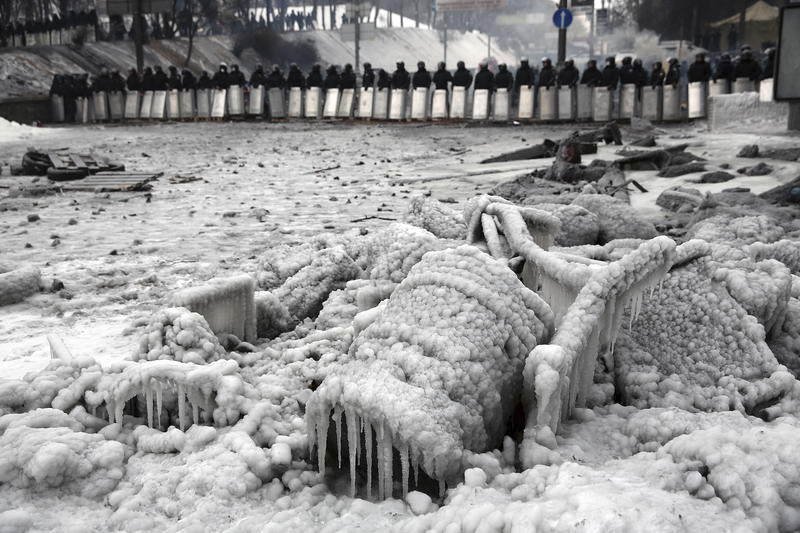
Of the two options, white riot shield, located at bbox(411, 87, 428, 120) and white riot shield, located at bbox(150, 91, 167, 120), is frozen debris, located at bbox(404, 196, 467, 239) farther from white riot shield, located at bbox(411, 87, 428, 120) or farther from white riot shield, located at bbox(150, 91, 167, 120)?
white riot shield, located at bbox(150, 91, 167, 120)

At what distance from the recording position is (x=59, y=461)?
70.4 inches

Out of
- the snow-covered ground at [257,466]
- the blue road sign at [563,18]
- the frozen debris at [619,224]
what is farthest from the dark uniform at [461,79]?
the frozen debris at [619,224]

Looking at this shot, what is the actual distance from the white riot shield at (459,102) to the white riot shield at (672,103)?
4524mm

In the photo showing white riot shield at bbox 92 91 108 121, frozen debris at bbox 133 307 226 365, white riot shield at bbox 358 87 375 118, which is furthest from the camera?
white riot shield at bbox 92 91 108 121

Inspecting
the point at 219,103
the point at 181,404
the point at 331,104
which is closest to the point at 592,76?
the point at 331,104

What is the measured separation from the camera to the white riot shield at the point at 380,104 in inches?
741

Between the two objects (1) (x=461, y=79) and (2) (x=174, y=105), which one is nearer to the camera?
(1) (x=461, y=79)

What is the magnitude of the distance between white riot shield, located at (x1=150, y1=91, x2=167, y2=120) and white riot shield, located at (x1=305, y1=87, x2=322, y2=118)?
399cm

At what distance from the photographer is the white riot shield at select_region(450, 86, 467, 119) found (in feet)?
58.9

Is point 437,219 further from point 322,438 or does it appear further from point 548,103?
point 548,103

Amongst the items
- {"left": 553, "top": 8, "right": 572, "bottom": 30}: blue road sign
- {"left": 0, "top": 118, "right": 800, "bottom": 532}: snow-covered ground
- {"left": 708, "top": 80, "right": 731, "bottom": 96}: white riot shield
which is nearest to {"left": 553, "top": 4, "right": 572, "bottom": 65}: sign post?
{"left": 553, "top": 8, "right": 572, "bottom": 30}: blue road sign

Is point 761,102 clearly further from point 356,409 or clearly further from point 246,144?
point 356,409

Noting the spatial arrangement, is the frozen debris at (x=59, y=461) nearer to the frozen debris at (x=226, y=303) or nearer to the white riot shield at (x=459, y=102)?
the frozen debris at (x=226, y=303)

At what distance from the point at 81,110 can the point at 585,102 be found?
13.7 metres
